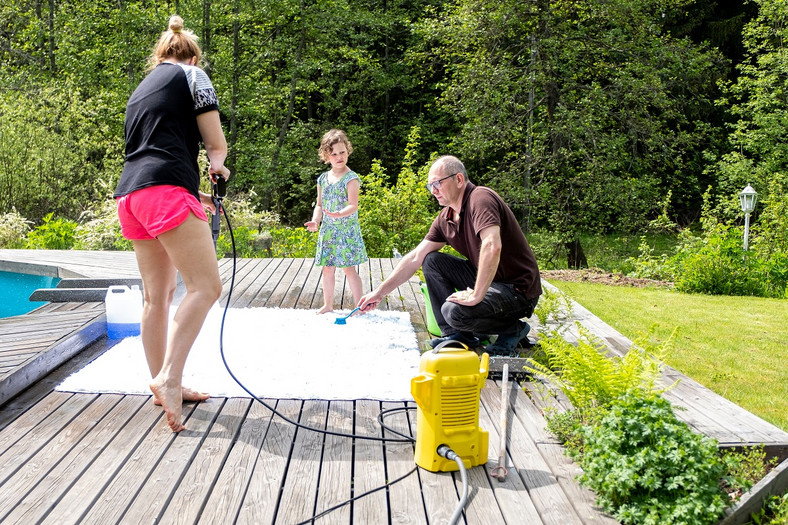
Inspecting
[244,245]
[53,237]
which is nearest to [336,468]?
[244,245]

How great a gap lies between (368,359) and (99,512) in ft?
5.58

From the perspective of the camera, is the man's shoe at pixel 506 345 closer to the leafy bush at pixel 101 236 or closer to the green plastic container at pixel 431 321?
the green plastic container at pixel 431 321

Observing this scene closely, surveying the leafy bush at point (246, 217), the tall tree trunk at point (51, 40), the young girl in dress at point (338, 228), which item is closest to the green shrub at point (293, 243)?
the leafy bush at point (246, 217)

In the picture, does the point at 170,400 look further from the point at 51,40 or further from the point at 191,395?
the point at 51,40

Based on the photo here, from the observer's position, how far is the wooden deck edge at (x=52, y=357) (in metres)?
2.80

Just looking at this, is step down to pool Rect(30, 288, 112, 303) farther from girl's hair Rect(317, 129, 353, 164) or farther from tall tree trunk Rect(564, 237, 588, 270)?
tall tree trunk Rect(564, 237, 588, 270)

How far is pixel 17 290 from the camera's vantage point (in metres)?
6.54

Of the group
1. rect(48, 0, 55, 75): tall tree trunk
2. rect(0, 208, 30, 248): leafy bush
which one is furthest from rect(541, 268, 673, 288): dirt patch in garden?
rect(48, 0, 55, 75): tall tree trunk

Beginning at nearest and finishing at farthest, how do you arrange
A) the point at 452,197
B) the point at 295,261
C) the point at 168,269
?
1. the point at 168,269
2. the point at 452,197
3. the point at 295,261

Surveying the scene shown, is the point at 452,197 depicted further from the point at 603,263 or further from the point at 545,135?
→ the point at 603,263

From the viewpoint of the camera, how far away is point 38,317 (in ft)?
13.1

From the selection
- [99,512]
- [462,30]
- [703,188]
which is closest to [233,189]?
[462,30]

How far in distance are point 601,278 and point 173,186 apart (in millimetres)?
5910

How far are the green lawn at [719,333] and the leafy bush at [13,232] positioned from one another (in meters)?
6.81
